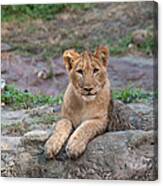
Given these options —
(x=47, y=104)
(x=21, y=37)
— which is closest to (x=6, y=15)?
(x=21, y=37)

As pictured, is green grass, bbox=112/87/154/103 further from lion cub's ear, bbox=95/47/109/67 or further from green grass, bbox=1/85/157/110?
lion cub's ear, bbox=95/47/109/67

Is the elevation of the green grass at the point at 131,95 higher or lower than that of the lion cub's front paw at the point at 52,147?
higher

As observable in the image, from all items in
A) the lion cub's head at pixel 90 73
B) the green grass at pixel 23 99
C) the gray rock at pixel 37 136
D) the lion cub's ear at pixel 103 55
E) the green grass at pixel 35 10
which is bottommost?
the gray rock at pixel 37 136

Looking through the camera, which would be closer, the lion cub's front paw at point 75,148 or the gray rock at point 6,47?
the lion cub's front paw at point 75,148

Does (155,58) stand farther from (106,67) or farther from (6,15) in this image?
(6,15)

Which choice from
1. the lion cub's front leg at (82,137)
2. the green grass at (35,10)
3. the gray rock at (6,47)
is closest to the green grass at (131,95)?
the lion cub's front leg at (82,137)

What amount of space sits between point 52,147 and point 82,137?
12 cm

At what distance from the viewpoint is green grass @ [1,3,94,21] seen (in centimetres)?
228

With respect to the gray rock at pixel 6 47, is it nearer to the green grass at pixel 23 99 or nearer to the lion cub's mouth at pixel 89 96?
the green grass at pixel 23 99

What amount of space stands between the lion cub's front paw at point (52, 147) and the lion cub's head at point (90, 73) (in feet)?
0.64

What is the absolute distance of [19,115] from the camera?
7.58 feet

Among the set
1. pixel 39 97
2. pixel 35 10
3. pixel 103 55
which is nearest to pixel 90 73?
pixel 103 55

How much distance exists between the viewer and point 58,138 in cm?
225

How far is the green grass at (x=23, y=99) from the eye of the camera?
2.28 meters
